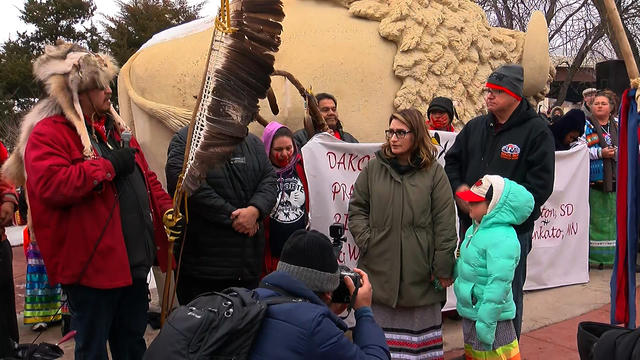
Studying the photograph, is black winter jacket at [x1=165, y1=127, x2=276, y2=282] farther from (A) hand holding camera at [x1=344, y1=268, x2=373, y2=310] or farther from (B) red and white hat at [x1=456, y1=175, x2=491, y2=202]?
(A) hand holding camera at [x1=344, y1=268, x2=373, y2=310]

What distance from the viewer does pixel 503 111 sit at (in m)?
3.46

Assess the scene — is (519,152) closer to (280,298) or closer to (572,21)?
(280,298)

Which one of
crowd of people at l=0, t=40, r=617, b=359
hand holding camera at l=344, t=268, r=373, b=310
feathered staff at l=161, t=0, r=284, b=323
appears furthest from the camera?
feathered staff at l=161, t=0, r=284, b=323

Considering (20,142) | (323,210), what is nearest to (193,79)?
(323,210)

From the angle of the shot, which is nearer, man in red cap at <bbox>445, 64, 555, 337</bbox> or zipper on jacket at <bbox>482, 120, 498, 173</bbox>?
man in red cap at <bbox>445, 64, 555, 337</bbox>

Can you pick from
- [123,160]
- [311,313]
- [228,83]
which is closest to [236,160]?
[228,83]

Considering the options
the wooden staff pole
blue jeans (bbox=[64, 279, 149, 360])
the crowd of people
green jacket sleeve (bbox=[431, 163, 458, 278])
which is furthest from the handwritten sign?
the wooden staff pole

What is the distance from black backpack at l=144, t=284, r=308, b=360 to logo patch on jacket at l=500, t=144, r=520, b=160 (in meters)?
2.07

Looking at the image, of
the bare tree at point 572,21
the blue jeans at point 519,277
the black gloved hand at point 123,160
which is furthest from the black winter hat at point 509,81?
the bare tree at point 572,21

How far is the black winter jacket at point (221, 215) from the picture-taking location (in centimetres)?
335

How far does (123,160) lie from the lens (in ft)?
9.16

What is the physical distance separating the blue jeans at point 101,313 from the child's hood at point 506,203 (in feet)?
6.11

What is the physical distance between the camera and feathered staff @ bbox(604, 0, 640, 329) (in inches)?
124

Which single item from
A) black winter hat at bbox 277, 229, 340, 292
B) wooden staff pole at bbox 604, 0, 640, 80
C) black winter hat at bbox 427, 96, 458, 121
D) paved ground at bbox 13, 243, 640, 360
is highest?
wooden staff pole at bbox 604, 0, 640, 80
